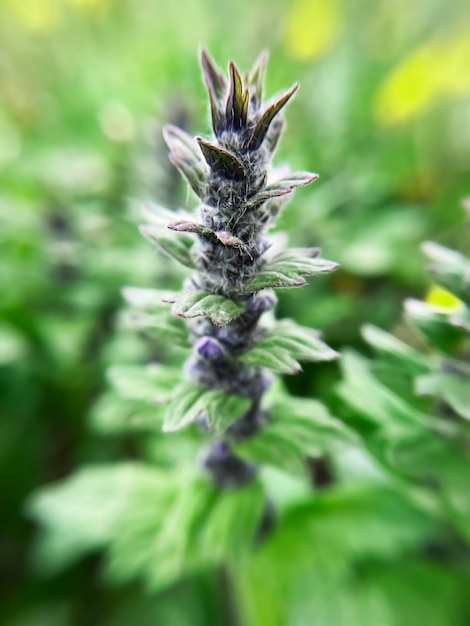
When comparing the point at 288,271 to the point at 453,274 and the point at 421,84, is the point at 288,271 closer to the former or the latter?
the point at 453,274

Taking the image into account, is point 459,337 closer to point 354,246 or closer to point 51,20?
point 354,246

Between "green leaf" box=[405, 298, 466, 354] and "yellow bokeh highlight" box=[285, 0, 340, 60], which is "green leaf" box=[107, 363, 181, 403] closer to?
"green leaf" box=[405, 298, 466, 354]

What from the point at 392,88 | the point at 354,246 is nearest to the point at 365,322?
the point at 354,246

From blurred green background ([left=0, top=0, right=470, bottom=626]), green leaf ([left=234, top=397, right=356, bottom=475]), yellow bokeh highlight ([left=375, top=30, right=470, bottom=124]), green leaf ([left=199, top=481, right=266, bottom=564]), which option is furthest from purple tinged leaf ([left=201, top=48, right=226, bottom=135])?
yellow bokeh highlight ([left=375, top=30, right=470, bottom=124])

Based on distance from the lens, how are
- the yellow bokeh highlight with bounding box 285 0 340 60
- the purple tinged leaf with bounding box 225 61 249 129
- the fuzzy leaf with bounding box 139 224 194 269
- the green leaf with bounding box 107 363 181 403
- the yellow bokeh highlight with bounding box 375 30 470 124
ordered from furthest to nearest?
the yellow bokeh highlight with bounding box 285 0 340 60 → the yellow bokeh highlight with bounding box 375 30 470 124 → the green leaf with bounding box 107 363 181 403 → the fuzzy leaf with bounding box 139 224 194 269 → the purple tinged leaf with bounding box 225 61 249 129

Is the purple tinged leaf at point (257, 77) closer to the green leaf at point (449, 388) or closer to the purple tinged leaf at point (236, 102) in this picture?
the purple tinged leaf at point (236, 102)
